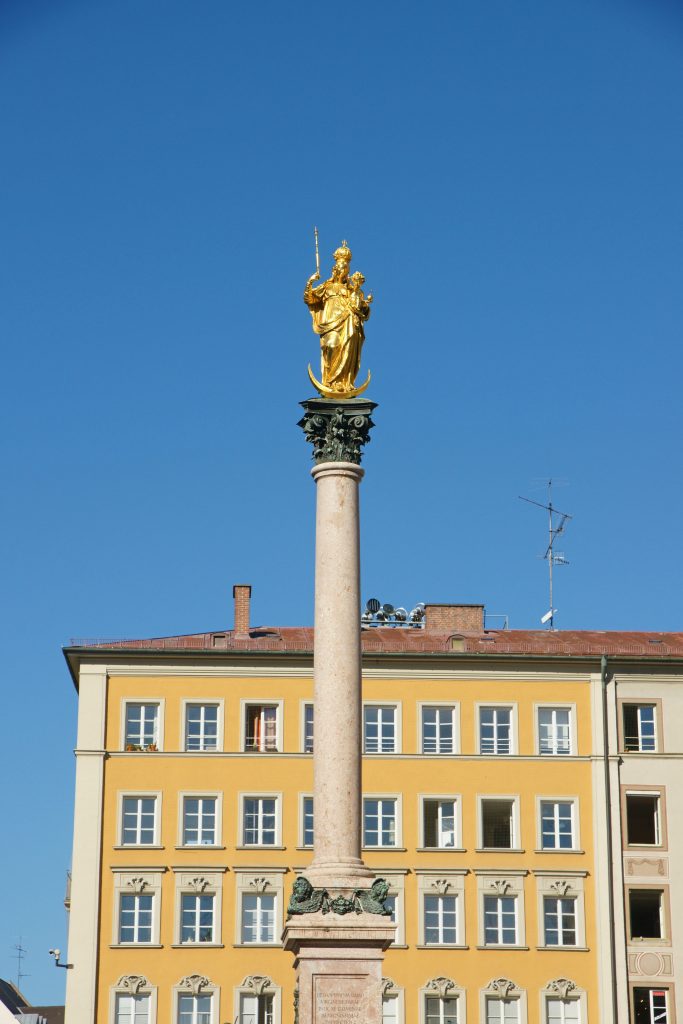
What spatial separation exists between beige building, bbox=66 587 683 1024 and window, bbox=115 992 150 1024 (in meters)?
0.04

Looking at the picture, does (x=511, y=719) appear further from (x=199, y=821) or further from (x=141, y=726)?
(x=141, y=726)

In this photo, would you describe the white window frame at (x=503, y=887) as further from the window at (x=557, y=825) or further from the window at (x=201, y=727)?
the window at (x=201, y=727)

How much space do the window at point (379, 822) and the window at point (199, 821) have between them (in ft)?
15.1

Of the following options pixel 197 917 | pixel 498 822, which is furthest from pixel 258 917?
pixel 498 822

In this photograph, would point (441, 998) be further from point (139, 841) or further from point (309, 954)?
point (309, 954)

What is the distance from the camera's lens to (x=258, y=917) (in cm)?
5938

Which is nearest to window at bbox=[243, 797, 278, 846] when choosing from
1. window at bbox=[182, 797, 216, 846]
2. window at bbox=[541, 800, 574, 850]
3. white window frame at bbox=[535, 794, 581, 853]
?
window at bbox=[182, 797, 216, 846]

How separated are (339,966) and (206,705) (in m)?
27.1

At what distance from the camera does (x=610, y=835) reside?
60344 mm

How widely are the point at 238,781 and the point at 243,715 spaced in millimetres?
2061

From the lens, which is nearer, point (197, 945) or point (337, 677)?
point (337, 677)

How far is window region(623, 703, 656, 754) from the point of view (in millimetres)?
61656

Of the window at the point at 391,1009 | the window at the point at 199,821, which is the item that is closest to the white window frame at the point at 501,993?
the window at the point at 391,1009

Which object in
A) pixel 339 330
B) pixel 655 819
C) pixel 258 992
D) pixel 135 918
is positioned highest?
pixel 339 330
